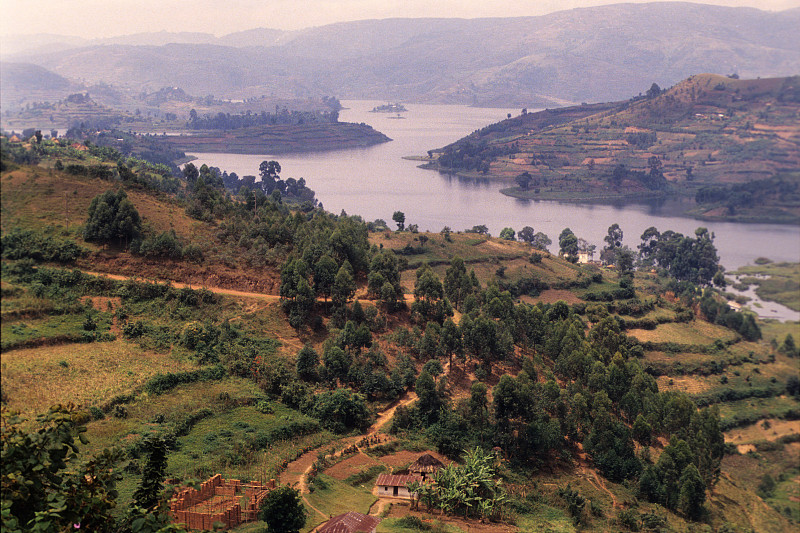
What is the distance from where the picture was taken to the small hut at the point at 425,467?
13.3 m

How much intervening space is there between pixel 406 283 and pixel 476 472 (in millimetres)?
16449

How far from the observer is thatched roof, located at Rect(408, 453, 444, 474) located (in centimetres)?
1335

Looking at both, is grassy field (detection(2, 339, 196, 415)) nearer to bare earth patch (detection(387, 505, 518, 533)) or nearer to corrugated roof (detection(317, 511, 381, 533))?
corrugated roof (detection(317, 511, 381, 533))

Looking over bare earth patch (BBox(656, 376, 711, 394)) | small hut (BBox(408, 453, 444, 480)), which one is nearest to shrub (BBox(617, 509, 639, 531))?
small hut (BBox(408, 453, 444, 480))

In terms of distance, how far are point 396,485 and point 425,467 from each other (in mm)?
889

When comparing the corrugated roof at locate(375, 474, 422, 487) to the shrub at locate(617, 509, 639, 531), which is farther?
the shrub at locate(617, 509, 639, 531)

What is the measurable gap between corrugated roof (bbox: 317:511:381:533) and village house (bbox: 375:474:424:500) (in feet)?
6.83

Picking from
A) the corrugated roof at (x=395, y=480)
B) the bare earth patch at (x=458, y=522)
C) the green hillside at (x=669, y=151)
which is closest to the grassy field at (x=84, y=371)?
the corrugated roof at (x=395, y=480)

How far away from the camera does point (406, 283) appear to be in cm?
2928

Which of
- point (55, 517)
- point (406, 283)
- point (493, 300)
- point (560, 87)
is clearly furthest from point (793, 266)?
point (560, 87)

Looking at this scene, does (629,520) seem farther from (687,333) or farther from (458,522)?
(687,333)

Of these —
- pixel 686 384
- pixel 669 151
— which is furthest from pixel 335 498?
pixel 669 151

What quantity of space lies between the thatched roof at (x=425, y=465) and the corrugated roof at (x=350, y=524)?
2729mm

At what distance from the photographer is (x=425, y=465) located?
1348 centimetres
